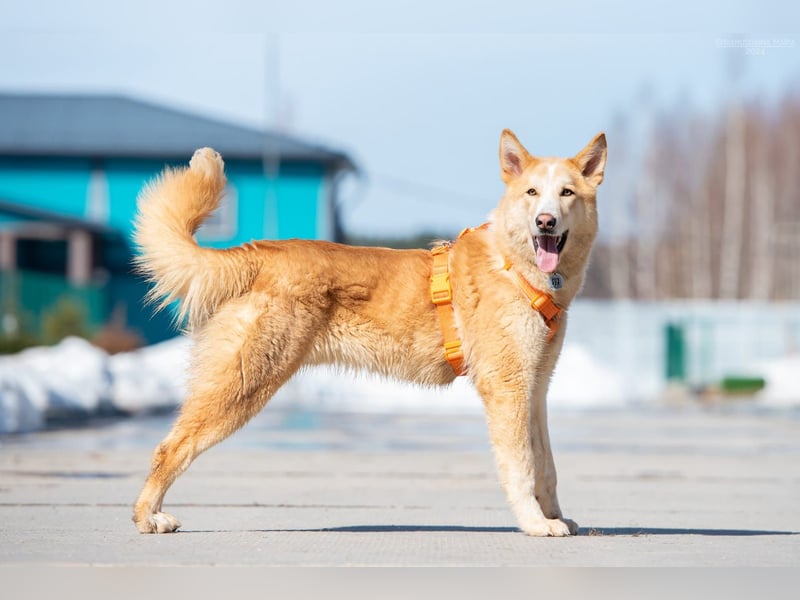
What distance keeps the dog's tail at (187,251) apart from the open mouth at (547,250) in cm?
173

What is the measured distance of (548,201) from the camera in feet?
Result: 23.2

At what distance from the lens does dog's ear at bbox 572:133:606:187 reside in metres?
7.45

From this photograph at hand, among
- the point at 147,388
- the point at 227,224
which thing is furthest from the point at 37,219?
the point at 147,388

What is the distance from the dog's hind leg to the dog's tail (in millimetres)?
154

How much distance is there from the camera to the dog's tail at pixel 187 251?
7184 millimetres

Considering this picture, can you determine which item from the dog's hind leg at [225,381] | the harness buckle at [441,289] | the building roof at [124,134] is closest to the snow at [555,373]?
the dog's hind leg at [225,381]


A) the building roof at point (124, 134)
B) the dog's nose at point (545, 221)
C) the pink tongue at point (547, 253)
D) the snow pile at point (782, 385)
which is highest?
the building roof at point (124, 134)

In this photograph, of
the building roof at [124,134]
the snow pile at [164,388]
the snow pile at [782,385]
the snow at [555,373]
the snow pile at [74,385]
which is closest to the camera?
the snow pile at [74,385]

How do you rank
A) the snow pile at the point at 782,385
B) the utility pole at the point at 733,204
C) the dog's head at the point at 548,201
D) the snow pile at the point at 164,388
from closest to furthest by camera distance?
the dog's head at the point at 548,201 < the snow pile at the point at 164,388 < the snow pile at the point at 782,385 < the utility pole at the point at 733,204

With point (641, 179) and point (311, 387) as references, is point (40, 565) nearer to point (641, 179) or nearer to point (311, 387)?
point (311, 387)

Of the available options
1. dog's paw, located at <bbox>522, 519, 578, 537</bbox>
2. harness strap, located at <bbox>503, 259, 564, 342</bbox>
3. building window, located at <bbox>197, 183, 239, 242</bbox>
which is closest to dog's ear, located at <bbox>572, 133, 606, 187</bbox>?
harness strap, located at <bbox>503, 259, 564, 342</bbox>

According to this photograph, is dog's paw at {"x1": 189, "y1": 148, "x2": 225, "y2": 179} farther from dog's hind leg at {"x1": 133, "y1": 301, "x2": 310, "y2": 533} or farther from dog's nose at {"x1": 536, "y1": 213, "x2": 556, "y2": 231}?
dog's nose at {"x1": 536, "y1": 213, "x2": 556, "y2": 231}

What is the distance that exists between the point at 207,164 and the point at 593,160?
7.94 ft

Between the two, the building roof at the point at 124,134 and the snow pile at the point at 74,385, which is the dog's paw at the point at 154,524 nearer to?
the snow pile at the point at 74,385
